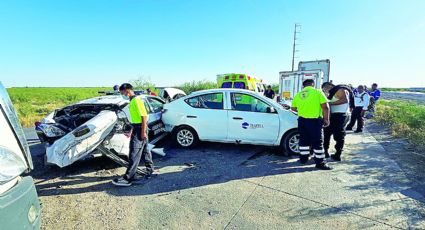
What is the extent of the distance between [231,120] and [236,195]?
2196mm

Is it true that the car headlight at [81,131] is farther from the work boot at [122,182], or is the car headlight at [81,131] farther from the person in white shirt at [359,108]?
the person in white shirt at [359,108]

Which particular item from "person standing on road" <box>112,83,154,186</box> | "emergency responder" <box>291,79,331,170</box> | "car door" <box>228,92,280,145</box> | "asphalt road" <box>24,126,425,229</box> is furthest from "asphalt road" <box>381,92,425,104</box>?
"person standing on road" <box>112,83,154,186</box>

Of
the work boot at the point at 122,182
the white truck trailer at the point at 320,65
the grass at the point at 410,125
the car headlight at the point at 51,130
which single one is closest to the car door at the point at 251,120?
the work boot at the point at 122,182

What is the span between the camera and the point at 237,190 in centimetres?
370

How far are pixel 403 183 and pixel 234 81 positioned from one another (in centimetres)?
753

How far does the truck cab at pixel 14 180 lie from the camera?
140 centimetres

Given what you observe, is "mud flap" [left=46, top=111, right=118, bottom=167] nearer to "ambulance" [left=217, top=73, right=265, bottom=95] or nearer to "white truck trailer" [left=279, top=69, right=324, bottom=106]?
"ambulance" [left=217, top=73, right=265, bottom=95]

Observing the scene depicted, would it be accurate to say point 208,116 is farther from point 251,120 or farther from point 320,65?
point 320,65

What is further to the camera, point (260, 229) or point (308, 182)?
point (308, 182)

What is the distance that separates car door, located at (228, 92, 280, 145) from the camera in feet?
17.2

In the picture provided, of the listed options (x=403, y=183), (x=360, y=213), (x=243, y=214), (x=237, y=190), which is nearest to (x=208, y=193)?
(x=237, y=190)

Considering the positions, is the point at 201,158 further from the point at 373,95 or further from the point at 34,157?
the point at 373,95

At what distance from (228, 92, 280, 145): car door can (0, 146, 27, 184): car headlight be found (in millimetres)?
4258

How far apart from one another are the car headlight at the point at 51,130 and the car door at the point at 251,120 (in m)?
3.51
